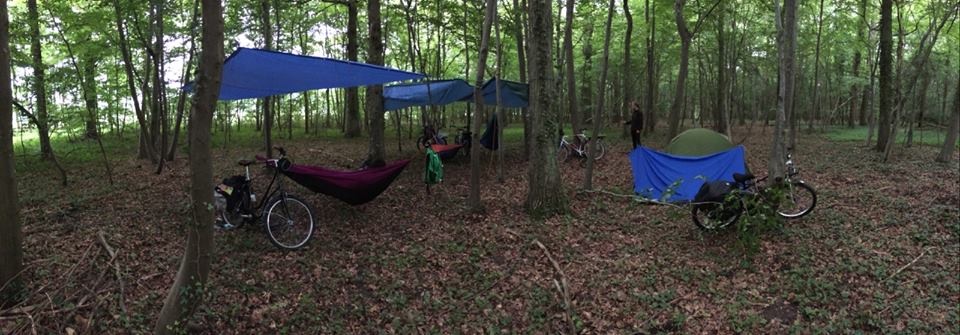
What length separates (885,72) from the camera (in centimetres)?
955

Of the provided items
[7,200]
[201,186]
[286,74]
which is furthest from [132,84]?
[201,186]

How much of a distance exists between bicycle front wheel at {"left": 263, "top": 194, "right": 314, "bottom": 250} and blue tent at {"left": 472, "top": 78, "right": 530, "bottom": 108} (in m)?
4.06

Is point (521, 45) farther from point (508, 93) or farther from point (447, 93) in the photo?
point (447, 93)

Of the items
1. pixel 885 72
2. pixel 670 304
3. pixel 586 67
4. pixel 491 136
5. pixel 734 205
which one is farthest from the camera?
pixel 586 67

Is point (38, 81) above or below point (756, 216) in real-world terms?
above

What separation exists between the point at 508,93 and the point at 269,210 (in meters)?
4.73

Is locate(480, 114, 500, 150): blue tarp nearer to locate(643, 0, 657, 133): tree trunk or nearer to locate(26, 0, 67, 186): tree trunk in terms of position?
locate(643, 0, 657, 133): tree trunk

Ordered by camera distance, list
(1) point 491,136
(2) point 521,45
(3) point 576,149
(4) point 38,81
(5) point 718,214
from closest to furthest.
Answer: (5) point 718,214 → (4) point 38,81 → (1) point 491,136 → (3) point 576,149 → (2) point 521,45

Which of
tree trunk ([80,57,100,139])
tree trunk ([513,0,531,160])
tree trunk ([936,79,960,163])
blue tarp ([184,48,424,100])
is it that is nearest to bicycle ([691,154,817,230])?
tree trunk ([513,0,531,160])

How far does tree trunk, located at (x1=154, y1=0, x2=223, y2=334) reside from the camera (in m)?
2.55

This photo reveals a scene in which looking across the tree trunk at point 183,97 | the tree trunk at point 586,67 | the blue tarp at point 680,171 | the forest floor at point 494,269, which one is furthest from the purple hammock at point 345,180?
the tree trunk at point 586,67

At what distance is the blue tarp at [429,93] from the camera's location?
25.2ft

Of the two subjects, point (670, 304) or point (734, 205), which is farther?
point (734, 205)

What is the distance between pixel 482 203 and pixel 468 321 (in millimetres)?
2381
